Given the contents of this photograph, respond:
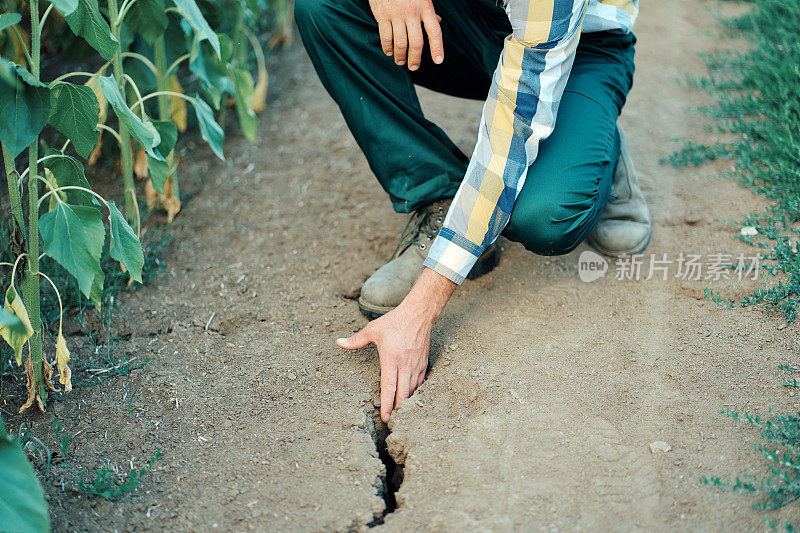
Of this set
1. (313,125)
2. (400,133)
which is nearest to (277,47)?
(313,125)

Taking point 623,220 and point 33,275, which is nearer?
point 33,275

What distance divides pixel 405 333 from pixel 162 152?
89 centimetres

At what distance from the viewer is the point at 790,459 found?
140 centimetres

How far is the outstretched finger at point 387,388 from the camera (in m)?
1.62

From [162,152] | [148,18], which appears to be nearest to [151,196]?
[162,152]

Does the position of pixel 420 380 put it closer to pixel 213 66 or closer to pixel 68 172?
pixel 68 172

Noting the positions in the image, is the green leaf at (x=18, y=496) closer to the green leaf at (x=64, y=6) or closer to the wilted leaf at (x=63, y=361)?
the wilted leaf at (x=63, y=361)

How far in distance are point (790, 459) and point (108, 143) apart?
96.1 inches

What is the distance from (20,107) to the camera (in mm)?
1368

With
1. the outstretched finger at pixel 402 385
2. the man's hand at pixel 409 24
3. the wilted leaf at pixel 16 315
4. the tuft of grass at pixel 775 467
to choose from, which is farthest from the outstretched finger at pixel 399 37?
the tuft of grass at pixel 775 467

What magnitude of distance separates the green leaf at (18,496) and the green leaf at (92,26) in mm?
861

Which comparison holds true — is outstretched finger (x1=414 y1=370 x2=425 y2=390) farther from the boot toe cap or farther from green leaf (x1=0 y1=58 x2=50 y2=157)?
green leaf (x1=0 y1=58 x2=50 y2=157)

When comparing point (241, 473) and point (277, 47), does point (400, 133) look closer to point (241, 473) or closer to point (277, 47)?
point (241, 473)

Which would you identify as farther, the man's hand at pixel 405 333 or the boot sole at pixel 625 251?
the boot sole at pixel 625 251
